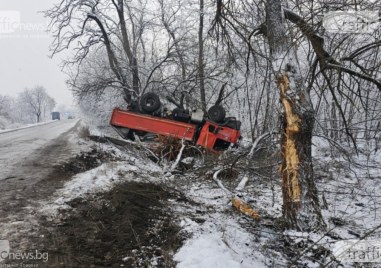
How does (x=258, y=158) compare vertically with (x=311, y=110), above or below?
below

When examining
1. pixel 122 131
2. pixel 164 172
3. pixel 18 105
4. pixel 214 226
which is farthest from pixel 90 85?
pixel 18 105

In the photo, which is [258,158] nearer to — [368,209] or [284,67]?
[368,209]

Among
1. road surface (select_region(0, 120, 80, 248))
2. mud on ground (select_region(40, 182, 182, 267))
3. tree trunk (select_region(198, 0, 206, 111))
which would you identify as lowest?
mud on ground (select_region(40, 182, 182, 267))

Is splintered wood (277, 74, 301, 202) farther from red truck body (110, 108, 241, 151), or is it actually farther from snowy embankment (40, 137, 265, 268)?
red truck body (110, 108, 241, 151)

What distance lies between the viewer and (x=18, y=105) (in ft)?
252

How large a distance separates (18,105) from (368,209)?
3380 inches

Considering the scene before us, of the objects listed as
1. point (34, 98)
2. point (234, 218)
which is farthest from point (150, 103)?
point (34, 98)

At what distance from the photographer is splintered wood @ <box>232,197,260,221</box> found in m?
4.66

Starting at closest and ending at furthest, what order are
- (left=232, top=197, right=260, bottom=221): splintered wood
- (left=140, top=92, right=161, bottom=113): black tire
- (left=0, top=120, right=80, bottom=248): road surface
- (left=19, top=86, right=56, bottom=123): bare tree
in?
(left=0, top=120, right=80, bottom=248): road surface → (left=232, top=197, right=260, bottom=221): splintered wood → (left=140, top=92, right=161, bottom=113): black tire → (left=19, top=86, right=56, bottom=123): bare tree

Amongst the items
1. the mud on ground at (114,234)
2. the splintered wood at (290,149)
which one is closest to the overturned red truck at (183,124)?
the mud on ground at (114,234)

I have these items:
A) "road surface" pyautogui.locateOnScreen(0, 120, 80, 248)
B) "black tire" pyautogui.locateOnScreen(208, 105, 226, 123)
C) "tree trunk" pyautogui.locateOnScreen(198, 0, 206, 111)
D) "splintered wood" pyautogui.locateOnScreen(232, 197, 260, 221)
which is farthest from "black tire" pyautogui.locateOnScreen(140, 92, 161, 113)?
"splintered wood" pyautogui.locateOnScreen(232, 197, 260, 221)

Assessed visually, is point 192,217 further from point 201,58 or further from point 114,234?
point 201,58

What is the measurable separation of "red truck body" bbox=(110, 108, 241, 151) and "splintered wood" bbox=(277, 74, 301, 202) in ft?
18.1

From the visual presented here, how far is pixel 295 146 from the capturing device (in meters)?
4.15
